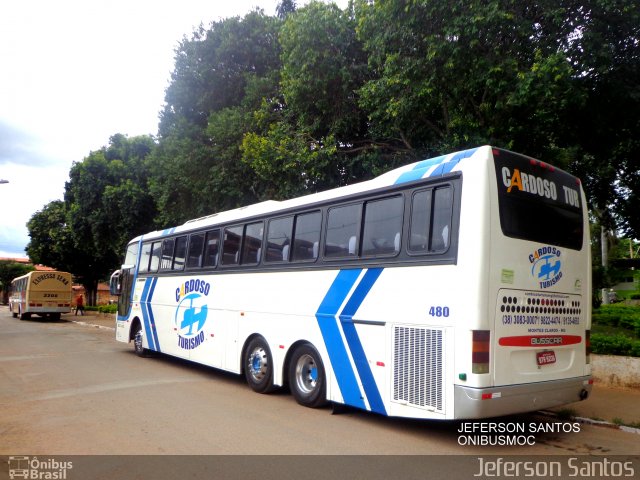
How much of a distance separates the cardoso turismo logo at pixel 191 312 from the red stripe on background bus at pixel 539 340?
6485 mm

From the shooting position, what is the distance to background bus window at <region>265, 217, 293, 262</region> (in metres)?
8.88

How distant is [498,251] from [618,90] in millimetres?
6664

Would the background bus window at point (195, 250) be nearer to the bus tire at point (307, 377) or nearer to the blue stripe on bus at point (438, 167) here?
the bus tire at point (307, 377)

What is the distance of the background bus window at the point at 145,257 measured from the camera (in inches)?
554

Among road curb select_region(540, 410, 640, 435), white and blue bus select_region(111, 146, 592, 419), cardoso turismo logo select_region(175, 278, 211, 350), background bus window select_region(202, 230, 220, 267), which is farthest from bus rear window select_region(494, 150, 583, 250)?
cardoso turismo logo select_region(175, 278, 211, 350)

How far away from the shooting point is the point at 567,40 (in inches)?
396

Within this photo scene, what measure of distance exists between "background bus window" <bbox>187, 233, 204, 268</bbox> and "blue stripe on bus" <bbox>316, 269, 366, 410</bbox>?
4.38m

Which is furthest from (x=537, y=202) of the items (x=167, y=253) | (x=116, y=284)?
(x=116, y=284)

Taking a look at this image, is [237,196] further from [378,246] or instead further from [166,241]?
[378,246]

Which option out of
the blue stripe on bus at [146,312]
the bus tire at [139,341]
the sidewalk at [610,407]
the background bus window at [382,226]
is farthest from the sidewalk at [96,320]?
the sidewalk at [610,407]

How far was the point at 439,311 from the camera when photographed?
6105mm

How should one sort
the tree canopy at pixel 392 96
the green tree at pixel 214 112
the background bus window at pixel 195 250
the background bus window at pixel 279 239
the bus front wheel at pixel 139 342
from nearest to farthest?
1. the background bus window at pixel 279 239
2. the tree canopy at pixel 392 96
3. the background bus window at pixel 195 250
4. the bus front wheel at pixel 139 342
5. the green tree at pixel 214 112

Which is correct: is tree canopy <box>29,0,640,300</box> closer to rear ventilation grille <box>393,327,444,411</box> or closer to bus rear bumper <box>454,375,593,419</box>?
bus rear bumper <box>454,375,593,419</box>

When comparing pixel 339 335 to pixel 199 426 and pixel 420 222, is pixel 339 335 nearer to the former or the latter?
pixel 420 222
